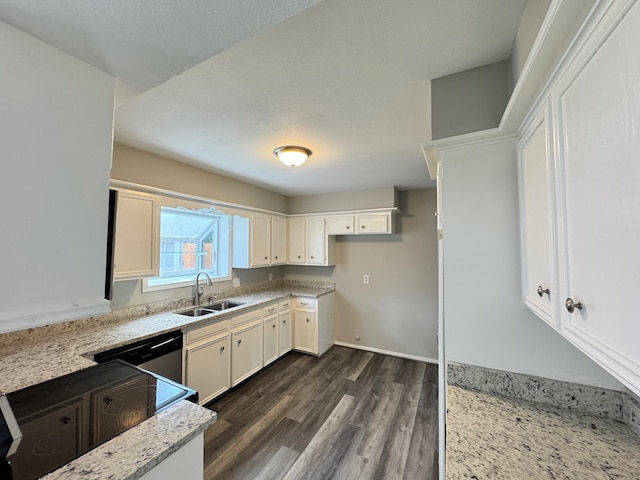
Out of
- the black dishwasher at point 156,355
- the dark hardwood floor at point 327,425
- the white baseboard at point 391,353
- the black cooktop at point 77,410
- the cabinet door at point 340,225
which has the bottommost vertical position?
the dark hardwood floor at point 327,425

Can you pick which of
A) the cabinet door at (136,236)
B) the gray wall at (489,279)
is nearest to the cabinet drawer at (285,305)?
the cabinet door at (136,236)

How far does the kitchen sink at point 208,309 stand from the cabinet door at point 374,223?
2.02 m

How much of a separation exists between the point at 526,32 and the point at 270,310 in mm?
3339

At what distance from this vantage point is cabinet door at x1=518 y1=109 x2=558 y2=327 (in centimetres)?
85

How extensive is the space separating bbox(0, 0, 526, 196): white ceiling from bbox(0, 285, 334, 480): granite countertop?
1259 millimetres

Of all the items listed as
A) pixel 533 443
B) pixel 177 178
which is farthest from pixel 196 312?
pixel 533 443

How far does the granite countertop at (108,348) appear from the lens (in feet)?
2.56

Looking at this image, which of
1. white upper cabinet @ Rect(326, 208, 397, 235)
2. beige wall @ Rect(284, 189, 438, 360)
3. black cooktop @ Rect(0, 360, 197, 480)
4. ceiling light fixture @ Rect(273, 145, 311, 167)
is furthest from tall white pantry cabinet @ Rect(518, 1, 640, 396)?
beige wall @ Rect(284, 189, 438, 360)

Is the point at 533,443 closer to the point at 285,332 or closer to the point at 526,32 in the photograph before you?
the point at 526,32

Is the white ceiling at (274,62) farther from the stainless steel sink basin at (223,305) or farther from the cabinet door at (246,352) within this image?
the cabinet door at (246,352)

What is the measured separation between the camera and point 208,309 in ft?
9.74

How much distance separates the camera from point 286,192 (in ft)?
13.7

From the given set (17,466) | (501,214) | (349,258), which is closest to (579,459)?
(501,214)

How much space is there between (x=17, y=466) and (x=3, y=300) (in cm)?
52
